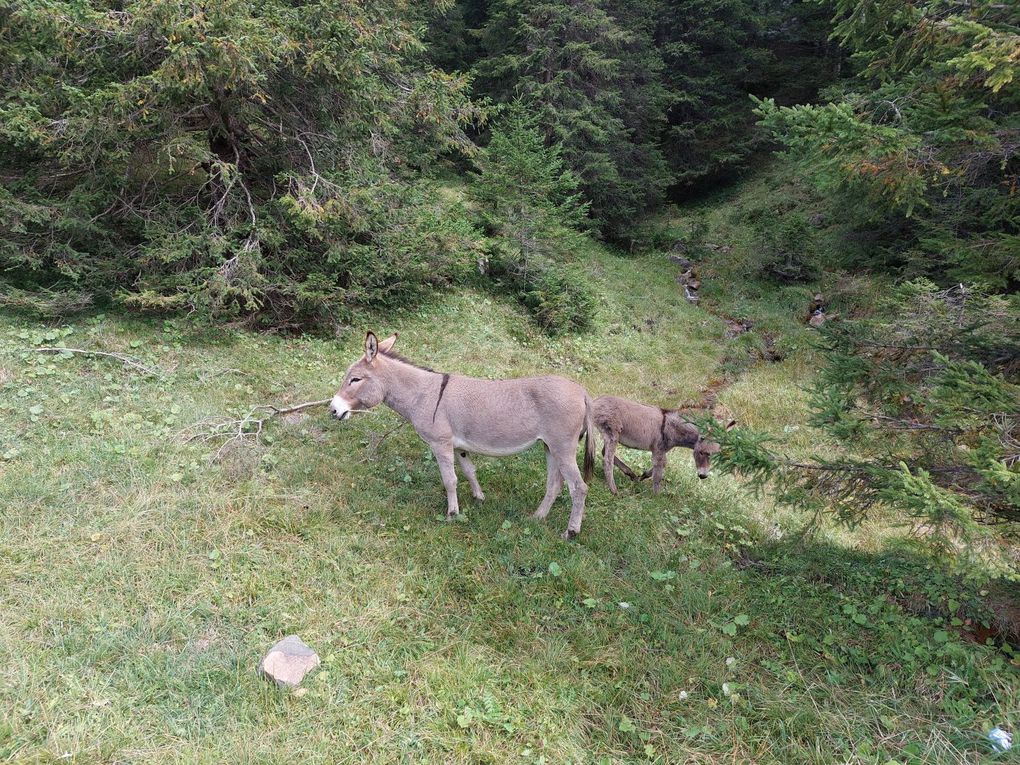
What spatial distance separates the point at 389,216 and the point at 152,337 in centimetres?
490

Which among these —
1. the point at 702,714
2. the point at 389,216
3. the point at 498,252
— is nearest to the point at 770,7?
the point at 498,252

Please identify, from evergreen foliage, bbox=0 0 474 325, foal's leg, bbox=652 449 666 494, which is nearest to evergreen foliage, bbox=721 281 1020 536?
foal's leg, bbox=652 449 666 494

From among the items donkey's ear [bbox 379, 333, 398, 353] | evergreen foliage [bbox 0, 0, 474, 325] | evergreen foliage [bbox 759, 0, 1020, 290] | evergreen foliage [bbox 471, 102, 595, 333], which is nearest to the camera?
evergreen foliage [bbox 759, 0, 1020, 290]

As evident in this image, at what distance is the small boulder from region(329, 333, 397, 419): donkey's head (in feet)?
8.27

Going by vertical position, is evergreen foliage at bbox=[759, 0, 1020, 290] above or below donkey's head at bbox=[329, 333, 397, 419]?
above

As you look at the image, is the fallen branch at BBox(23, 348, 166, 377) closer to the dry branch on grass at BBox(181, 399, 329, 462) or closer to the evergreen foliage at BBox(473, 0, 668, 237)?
the dry branch on grass at BBox(181, 399, 329, 462)

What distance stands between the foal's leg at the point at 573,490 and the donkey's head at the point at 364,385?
2.29m

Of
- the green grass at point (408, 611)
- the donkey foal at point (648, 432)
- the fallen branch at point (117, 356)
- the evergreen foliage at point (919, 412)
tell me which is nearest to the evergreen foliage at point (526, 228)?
the donkey foal at point (648, 432)

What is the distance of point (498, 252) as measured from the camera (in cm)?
1417

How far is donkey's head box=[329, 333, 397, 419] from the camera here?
19.4 feet

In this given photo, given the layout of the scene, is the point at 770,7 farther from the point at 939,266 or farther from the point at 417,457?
the point at 417,457

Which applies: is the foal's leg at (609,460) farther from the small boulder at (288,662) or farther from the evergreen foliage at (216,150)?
the evergreen foliage at (216,150)

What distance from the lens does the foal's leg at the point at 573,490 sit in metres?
5.72

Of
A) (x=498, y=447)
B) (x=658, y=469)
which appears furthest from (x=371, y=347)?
(x=658, y=469)
